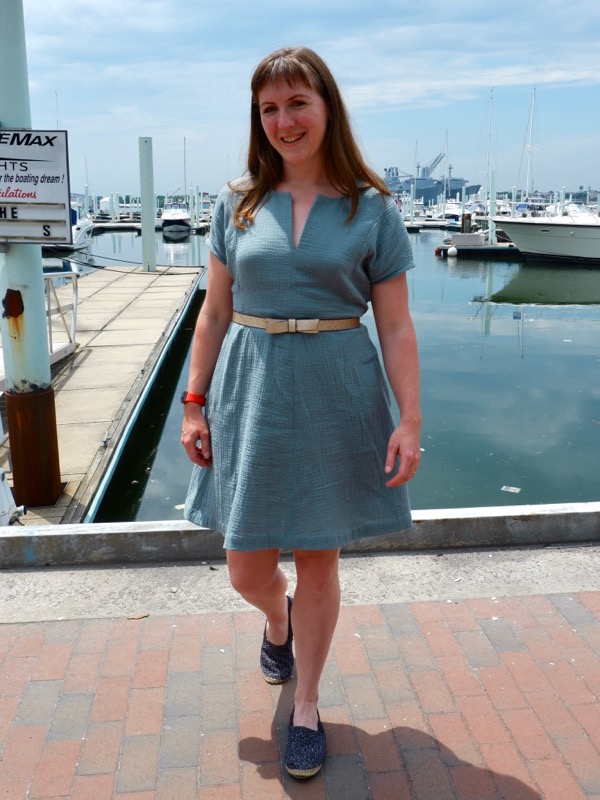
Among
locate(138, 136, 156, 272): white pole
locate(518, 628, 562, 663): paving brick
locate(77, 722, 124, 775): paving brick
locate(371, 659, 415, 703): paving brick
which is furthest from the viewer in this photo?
locate(138, 136, 156, 272): white pole

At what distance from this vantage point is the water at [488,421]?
7430 mm

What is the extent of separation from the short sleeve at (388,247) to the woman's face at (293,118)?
0.26 meters

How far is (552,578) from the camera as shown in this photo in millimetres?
3371

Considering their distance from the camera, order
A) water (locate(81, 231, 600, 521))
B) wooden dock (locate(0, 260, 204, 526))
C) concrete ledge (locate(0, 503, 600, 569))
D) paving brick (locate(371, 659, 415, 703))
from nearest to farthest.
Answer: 1. paving brick (locate(371, 659, 415, 703))
2. concrete ledge (locate(0, 503, 600, 569))
3. wooden dock (locate(0, 260, 204, 526))
4. water (locate(81, 231, 600, 521))

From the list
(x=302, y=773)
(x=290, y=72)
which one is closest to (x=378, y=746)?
(x=302, y=773)

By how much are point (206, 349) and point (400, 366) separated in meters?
0.58

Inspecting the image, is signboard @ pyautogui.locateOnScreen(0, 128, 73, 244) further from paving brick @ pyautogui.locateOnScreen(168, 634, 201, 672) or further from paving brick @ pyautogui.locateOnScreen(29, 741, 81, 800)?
paving brick @ pyautogui.locateOnScreen(29, 741, 81, 800)

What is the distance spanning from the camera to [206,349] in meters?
2.39

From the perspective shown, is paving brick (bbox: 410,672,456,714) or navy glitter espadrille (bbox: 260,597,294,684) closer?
paving brick (bbox: 410,672,456,714)

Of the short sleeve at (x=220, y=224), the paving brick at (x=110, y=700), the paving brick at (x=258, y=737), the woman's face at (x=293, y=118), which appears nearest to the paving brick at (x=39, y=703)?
the paving brick at (x=110, y=700)

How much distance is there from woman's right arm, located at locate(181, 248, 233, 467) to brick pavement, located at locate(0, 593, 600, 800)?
83 cm

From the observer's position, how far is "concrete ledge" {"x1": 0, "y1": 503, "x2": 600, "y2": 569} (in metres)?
3.47

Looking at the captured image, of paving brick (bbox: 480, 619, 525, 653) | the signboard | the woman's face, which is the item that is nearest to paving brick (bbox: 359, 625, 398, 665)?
paving brick (bbox: 480, 619, 525, 653)

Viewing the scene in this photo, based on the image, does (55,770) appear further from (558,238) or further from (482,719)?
(558,238)
